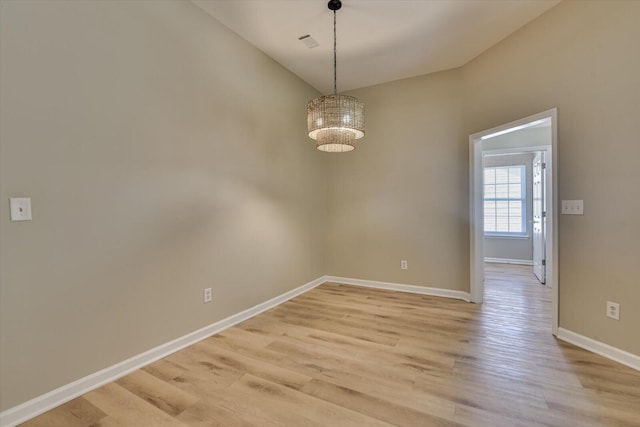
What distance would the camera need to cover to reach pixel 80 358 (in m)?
1.78

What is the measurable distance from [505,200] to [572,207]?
4.32 metres

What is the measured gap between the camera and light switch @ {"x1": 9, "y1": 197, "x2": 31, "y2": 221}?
1.53 m

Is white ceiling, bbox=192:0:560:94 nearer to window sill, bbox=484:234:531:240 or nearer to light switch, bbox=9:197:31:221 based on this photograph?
light switch, bbox=9:197:31:221

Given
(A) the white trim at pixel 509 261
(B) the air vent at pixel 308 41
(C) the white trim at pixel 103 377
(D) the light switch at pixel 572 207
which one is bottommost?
(A) the white trim at pixel 509 261

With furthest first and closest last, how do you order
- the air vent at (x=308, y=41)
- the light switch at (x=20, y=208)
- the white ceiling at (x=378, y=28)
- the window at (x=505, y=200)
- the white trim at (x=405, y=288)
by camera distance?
the window at (x=505, y=200), the white trim at (x=405, y=288), the air vent at (x=308, y=41), the white ceiling at (x=378, y=28), the light switch at (x=20, y=208)

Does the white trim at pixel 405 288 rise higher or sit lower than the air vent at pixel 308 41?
lower

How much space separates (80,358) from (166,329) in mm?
566

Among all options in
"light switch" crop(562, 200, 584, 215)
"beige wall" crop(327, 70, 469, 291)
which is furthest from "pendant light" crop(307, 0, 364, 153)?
"light switch" crop(562, 200, 584, 215)

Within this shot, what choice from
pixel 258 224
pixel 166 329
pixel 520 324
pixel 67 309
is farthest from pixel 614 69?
pixel 67 309

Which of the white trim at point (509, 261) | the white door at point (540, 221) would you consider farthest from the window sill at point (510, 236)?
the white door at point (540, 221)

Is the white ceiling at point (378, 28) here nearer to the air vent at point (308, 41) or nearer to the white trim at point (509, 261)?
the air vent at point (308, 41)

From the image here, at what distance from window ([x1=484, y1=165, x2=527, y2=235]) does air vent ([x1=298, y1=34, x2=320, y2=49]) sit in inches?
205

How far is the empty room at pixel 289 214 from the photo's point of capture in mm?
1619

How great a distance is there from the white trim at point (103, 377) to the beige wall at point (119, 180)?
0.05 metres
